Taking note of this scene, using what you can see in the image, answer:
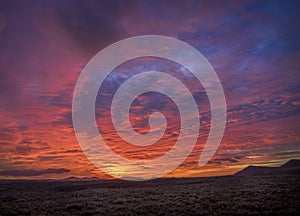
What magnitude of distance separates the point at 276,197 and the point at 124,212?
54.4 ft

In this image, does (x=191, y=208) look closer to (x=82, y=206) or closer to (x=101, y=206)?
(x=101, y=206)

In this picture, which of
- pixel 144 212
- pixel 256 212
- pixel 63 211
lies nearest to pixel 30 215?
pixel 63 211

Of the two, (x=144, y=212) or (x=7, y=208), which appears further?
(x=7, y=208)

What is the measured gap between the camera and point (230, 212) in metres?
20.9

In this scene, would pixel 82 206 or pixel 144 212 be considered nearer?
pixel 144 212

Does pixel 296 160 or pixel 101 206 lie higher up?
pixel 296 160

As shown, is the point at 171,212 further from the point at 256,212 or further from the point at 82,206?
the point at 82,206

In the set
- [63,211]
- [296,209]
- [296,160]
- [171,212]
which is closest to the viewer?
[296,209]

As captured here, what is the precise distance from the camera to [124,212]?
23.2 metres

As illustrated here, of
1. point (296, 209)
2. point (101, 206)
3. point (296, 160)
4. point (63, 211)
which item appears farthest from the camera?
point (296, 160)

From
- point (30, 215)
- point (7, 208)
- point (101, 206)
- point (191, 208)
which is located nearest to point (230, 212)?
point (191, 208)

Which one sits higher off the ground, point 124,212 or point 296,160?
point 296,160

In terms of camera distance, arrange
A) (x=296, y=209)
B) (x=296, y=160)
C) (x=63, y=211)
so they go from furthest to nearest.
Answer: (x=296, y=160)
(x=63, y=211)
(x=296, y=209)

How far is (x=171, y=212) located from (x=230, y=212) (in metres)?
5.25
